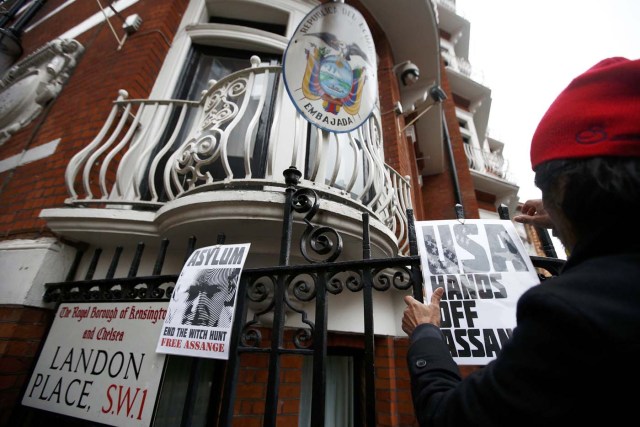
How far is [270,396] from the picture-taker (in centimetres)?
117

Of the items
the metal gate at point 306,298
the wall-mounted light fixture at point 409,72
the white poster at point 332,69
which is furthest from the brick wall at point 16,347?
the wall-mounted light fixture at point 409,72

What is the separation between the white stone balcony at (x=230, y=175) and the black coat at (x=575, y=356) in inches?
47.5

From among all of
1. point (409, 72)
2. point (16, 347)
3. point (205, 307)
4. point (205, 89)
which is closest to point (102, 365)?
point (205, 307)

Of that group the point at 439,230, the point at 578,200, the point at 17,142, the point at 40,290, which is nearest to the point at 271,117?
the point at 439,230

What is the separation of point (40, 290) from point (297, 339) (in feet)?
6.72

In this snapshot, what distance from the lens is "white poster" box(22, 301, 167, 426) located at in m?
1.36

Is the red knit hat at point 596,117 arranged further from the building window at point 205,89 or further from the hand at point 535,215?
the building window at point 205,89

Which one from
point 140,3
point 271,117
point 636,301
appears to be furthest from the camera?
point 140,3

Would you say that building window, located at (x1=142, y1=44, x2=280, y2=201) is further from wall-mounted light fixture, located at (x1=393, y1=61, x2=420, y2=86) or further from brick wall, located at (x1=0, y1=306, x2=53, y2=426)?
wall-mounted light fixture, located at (x1=393, y1=61, x2=420, y2=86)

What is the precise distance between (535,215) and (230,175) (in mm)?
1670

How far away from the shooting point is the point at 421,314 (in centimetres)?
100

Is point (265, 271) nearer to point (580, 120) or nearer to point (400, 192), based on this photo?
point (580, 120)

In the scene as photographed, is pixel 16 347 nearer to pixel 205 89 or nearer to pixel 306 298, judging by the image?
pixel 306 298

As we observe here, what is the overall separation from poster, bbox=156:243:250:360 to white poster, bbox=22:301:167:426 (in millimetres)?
135
